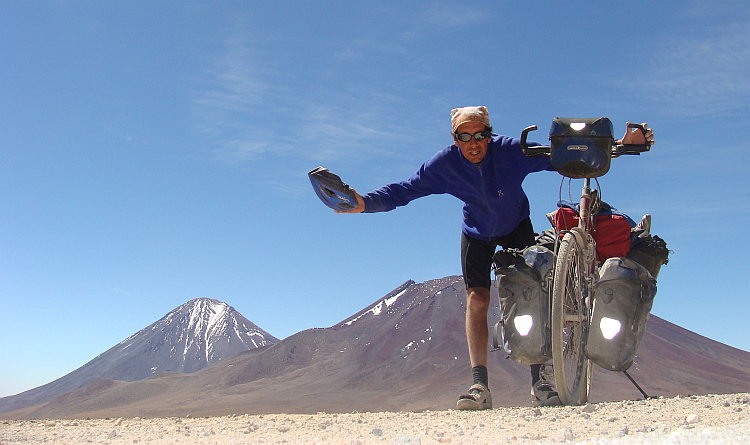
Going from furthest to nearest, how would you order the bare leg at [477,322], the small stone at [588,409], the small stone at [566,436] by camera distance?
the bare leg at [477,322], the small stone at [588,409], the small stone at [566,436]

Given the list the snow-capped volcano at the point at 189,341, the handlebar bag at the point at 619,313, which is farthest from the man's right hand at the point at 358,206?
the snow-capped volcano at the point at 189,341

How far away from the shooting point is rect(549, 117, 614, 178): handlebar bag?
3.40 metres

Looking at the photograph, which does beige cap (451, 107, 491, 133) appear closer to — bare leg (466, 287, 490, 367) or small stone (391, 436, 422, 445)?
bare leg (466, 287, 490, 367)

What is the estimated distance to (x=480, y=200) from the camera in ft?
13.7

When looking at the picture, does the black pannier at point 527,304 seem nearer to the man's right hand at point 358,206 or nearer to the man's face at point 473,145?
the man's face at point 473,145

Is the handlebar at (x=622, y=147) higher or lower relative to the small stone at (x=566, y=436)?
higher

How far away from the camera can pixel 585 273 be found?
353cm

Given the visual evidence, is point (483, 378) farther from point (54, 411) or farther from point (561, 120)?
point (54, 411)

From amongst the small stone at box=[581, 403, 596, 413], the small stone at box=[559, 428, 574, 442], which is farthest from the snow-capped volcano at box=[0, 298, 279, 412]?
the small stone at box=[559, 428, 574, 442]

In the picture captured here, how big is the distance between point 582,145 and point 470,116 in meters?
0.84

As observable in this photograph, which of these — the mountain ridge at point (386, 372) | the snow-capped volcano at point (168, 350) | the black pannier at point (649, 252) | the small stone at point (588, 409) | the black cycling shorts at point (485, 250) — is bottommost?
the small stone at point (588, 409)

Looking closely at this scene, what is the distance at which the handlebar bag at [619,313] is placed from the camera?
10.6 ft

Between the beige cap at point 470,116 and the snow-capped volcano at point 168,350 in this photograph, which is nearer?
the beige cap at point 470,116

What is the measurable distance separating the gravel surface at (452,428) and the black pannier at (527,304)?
317 mm
